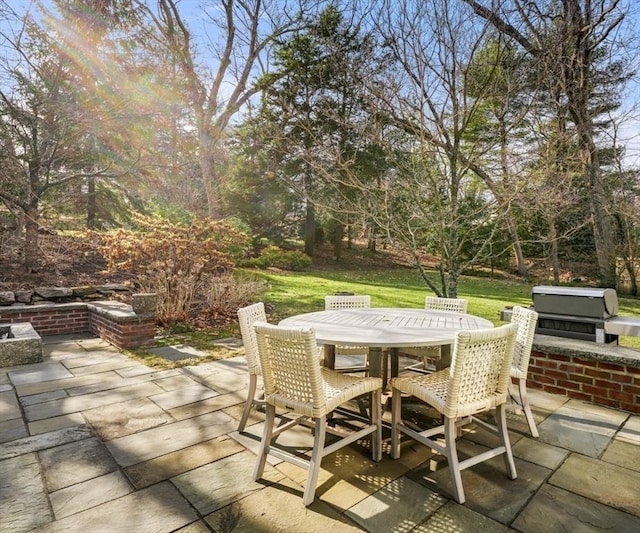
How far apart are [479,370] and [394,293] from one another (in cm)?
763

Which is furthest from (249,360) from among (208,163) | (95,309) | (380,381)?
(208,163)

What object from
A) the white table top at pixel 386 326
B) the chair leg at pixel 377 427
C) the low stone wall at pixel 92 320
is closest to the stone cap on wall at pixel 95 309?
the low stone wall at pixel 92 320

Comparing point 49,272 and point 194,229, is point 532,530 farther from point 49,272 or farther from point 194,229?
point 49,272

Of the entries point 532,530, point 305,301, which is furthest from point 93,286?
point 532,530

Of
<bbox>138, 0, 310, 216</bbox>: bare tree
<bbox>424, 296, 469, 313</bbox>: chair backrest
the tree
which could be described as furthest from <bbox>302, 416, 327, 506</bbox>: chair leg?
<bbox>138, 0, 310, 216</bbox>: bare tree

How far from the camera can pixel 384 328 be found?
2.56 m

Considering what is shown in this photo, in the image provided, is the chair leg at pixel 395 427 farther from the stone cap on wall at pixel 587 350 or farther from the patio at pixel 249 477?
the stone cap on wall at pixel 587 350

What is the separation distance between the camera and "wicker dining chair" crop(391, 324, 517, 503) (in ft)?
6.15

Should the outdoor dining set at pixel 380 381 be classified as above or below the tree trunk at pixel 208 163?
below

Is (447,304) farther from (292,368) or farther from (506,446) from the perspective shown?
(292,368)

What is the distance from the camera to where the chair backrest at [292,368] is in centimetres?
188

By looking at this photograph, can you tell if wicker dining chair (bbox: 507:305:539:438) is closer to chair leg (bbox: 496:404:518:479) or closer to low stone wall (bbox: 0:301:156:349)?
chair leg (bbox: 496:404:518:479)

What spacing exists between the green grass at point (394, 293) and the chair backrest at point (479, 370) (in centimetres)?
401

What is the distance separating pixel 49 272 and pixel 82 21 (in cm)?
524
